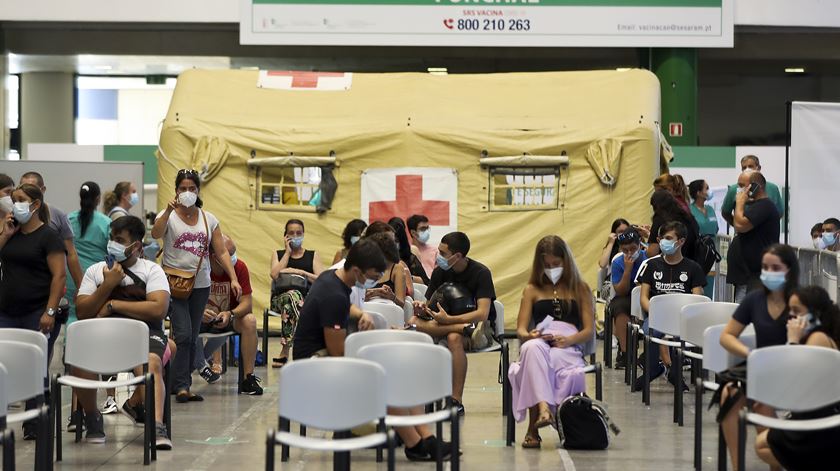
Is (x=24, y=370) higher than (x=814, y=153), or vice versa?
(x=814, y=153)

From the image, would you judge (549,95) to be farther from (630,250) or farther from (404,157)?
(630,250)

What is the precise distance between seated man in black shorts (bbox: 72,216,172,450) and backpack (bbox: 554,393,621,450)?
84.6 inches

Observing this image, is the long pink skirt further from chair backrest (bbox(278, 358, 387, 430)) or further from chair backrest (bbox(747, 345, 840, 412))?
chair backrest (bbox(278, 358, 387, 430))

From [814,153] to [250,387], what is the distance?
5.01 metres

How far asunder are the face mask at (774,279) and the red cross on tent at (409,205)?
6.59 meters

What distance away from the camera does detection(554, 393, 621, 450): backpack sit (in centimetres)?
681

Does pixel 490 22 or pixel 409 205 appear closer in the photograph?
pixel 409 205

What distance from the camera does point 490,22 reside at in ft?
51.5

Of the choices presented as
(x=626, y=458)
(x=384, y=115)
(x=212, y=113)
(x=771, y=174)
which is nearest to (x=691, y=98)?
(x=771, y=174)

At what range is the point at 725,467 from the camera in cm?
588

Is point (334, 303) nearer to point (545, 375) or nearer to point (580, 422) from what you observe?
point (545, 375)

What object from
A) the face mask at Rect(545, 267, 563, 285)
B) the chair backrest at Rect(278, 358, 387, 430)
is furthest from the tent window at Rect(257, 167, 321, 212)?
the chair backrest at Rect(278, 358, 387, 430)

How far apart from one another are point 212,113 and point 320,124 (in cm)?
111

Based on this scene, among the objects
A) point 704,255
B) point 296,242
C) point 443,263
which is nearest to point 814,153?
point 704,255
